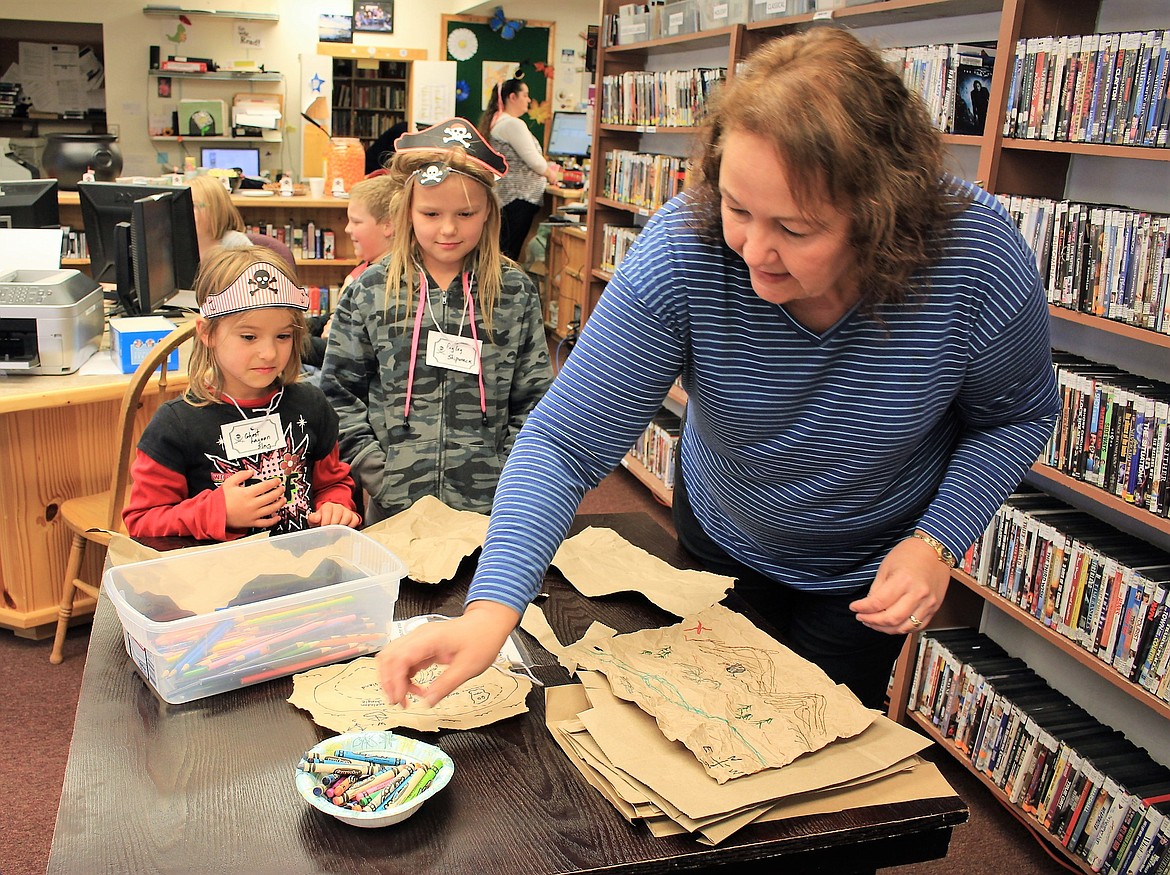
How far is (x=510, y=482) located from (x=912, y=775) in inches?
19.6

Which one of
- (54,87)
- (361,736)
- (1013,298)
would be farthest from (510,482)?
(54,87)

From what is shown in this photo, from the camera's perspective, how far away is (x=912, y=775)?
1.01 metres

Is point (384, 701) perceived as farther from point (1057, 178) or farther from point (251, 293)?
point (1057, 178)

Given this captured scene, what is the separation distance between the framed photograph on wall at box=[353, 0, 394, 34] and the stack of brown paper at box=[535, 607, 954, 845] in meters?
9.07

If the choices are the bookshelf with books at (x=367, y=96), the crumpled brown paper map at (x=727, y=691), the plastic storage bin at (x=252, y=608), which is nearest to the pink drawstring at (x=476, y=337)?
the plastic storage bin at (x=252, y=608)

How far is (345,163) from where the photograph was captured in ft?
19.8

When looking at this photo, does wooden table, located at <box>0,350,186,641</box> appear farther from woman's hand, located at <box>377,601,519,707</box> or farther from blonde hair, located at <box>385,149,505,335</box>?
woman's hand, located at <box>377,601,519,707</box>

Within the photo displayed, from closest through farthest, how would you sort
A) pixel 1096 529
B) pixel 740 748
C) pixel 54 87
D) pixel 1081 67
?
pixel 740 748, pixel 1081 67, pixel 1096 529, pixel 54 87

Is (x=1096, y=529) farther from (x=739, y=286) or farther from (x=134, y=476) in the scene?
(x=134, y=476)

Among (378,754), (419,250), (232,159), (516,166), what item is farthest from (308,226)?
(378,754)

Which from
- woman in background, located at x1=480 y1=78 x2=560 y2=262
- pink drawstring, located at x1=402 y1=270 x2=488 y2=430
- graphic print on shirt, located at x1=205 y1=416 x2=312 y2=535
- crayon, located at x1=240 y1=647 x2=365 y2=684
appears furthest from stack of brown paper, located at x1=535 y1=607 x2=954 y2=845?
woman in background, located at x1=480 y1=78 x2=560 y2=262

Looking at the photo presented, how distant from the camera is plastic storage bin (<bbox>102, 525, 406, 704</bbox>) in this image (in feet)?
3.56

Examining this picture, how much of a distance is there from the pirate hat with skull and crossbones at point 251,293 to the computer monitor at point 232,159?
18.6 ft

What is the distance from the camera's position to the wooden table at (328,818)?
87 centimetres
